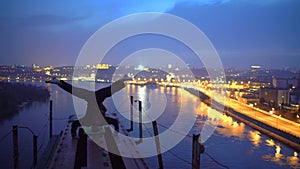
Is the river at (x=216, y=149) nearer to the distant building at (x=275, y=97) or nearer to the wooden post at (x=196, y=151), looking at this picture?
the wooden post at (x=196, y=151)

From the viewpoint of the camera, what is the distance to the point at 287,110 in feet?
43.3

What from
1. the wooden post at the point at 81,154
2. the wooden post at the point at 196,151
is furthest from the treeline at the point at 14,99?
the wooden post at the point at 81,154

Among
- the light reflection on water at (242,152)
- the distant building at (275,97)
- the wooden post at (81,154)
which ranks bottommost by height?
the light reflection on water at (242,152)

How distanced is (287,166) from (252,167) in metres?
0.90

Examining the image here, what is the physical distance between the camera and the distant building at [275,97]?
14931mm

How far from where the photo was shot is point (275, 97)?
1562 cm

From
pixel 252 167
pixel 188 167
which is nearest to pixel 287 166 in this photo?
pixel 252 167

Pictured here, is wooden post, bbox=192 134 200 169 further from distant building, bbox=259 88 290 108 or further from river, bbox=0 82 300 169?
distant building, bbox=259 88 290 108

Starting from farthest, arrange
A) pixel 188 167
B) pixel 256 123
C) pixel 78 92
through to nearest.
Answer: pixel 256 123, pixel 188 167, pixel 78 92

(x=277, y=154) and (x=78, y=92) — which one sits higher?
(x=78, y=92)

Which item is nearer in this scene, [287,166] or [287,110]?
[287,166]

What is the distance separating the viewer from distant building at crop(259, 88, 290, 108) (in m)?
14.9

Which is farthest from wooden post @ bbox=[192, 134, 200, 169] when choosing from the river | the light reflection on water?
the light reflection on water

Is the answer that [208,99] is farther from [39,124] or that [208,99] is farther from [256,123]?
[39,124]
